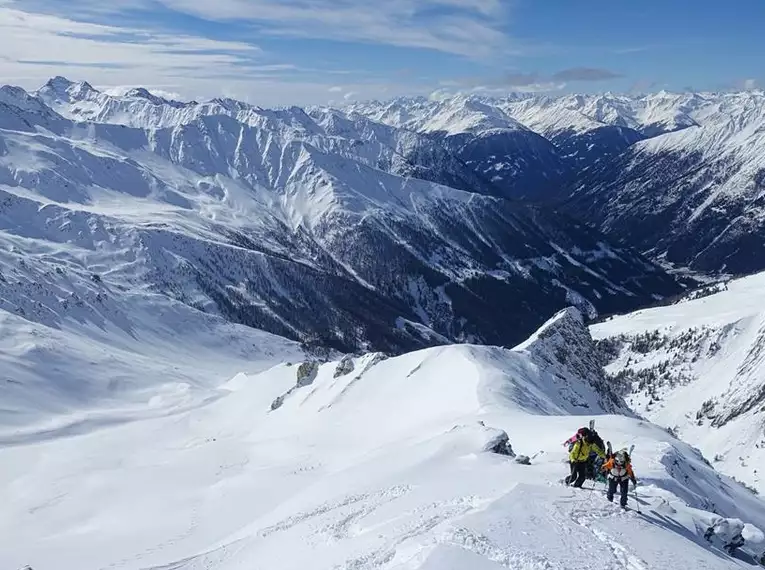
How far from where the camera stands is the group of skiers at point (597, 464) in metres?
28.2

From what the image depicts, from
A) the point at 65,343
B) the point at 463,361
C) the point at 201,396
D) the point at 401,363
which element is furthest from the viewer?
the point at 65,343

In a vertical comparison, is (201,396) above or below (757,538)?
below

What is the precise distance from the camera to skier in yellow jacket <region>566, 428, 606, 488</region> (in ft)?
98.3

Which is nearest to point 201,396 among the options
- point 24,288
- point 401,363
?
point 401,363

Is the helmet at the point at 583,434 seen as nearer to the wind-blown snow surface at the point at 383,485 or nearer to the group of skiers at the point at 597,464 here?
the group of skiers at the point at 597,464

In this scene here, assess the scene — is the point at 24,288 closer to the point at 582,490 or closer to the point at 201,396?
the point at 201,396

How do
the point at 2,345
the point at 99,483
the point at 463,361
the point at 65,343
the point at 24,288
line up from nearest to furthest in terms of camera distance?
the point at 99,483, the point at 463,361, the point at 2,345, the point at 65,343, the point at 24,288

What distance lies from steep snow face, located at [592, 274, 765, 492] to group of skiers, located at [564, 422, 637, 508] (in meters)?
88.4

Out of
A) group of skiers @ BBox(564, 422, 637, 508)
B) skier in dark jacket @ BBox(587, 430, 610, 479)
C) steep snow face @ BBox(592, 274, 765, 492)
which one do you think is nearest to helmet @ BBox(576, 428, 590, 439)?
group of skiers @ BBox(564, 422, 637, 508)

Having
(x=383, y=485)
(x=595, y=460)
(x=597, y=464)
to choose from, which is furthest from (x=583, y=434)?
(x=383, y=485)

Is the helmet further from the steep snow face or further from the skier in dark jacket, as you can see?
the steep snow face

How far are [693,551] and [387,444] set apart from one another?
29.6 meters

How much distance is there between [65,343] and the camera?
5650 inches

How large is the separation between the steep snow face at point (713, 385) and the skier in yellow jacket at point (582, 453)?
88975 millimetres
